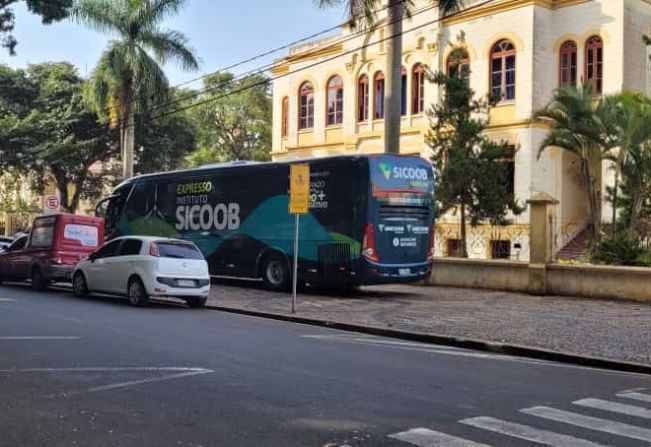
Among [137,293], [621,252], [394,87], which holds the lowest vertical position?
[137,293]

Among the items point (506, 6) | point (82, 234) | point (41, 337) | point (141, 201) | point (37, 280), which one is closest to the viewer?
point (41, 337)

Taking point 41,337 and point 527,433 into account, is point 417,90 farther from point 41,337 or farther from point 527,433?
point 527,433

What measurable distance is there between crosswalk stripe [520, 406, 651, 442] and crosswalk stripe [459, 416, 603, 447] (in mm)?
456

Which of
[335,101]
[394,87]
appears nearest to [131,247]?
[394,87]

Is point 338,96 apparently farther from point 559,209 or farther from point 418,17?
point 559,209

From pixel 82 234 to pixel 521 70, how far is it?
17.6 meters

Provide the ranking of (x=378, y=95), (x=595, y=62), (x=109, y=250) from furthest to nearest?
(x=378, y=95), (x=595, y=62), (x=109, y=250)

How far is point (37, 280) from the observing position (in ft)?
68.1

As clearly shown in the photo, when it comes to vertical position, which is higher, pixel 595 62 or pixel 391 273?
pixel 595 62

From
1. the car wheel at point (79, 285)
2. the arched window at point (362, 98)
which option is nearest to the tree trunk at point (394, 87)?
the car wheel at point (79, 285)

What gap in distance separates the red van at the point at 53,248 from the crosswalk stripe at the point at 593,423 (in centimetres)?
1591

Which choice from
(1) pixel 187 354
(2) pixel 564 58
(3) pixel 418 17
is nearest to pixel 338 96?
(3) pixel 418 17

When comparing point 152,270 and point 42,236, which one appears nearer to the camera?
point 152,270

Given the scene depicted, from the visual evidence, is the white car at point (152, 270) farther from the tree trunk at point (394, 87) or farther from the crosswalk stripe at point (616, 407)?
the crosswalk stripe at point (616, 407)
